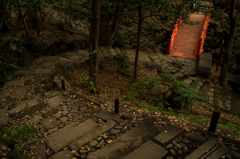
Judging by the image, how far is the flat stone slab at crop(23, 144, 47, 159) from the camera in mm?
3629

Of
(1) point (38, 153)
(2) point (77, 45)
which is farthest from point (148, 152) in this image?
(2) point (77, 45)

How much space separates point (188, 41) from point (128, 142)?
10412 mm

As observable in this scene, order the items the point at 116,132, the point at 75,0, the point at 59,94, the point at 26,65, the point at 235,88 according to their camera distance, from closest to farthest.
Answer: the point at 116,132
the point at 59,94
the point at 26,65
the point at 235,88
the point at 75,0

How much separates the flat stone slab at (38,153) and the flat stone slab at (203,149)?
275cm

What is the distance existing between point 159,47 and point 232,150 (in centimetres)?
970

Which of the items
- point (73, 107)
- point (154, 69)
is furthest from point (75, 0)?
point (73, 107)

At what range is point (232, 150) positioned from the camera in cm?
364

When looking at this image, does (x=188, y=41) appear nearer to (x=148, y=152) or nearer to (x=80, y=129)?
(x=80, y=129)

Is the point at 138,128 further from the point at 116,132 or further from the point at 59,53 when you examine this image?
the point at 59,53

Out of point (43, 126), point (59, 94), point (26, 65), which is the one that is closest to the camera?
point (43, 126)

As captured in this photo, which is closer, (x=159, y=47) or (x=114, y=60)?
(x=114, y=60)

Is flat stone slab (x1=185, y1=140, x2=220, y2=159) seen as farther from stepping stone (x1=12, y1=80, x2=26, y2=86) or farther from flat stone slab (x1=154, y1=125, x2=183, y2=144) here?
stepping stone (x1=12, y1=80, x2=26, y2=86)

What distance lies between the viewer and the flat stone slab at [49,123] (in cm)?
470

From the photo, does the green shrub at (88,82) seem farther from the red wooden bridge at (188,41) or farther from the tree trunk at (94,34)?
the red wooden bridge at (188,41)
